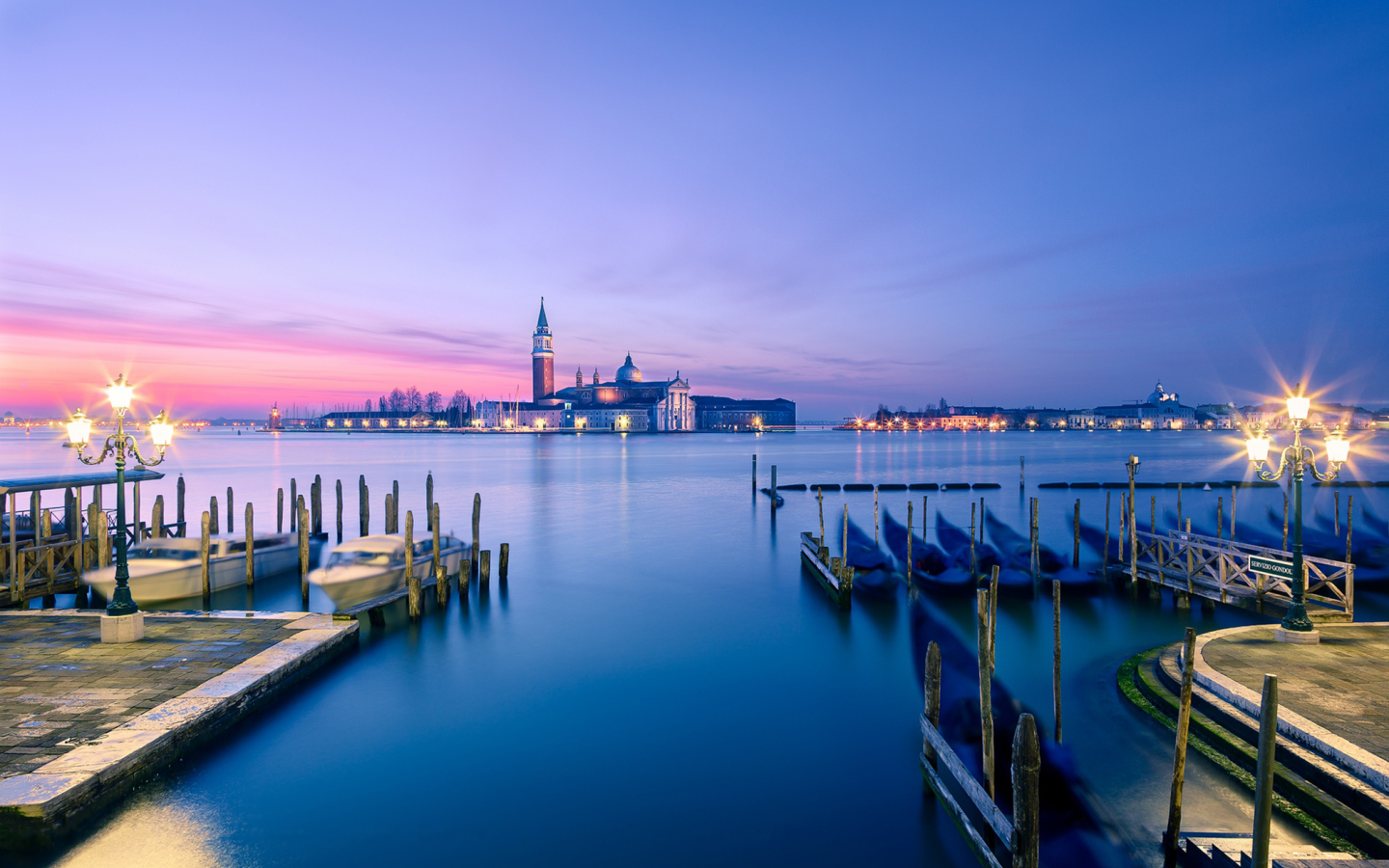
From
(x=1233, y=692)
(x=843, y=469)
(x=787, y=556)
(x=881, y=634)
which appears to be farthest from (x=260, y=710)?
(x=843, y=469)

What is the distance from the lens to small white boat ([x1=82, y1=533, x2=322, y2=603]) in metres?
11.6

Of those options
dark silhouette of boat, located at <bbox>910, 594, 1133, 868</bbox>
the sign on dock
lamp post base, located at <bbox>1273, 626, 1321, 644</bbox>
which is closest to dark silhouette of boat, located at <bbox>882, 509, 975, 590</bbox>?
the sign on dock

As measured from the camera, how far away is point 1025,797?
4090 millimetres

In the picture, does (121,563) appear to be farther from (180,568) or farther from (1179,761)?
(1179,761)

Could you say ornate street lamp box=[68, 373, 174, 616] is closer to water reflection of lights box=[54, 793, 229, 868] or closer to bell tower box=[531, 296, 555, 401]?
water reflection of lights box=[54, 793, 229, 868]

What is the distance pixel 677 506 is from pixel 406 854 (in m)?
24.5

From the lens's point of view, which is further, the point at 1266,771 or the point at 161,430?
the point at 161,430

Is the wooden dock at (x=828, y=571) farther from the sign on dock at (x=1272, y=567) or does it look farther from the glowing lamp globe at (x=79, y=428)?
the glowing lamp globe at (x=79, y=428)

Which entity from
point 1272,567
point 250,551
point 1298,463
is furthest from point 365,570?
point 1298,463

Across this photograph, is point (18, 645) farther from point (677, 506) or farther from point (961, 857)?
point (677, 506)

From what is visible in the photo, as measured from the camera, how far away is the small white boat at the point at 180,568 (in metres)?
11.6

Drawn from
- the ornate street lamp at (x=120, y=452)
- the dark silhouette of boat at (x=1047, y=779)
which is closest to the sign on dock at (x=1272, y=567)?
the dark silhouette of boat at (x=1047, y=779)

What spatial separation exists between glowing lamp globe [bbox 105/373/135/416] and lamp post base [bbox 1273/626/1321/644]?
40.3 ft

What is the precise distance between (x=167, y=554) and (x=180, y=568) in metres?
0.58
